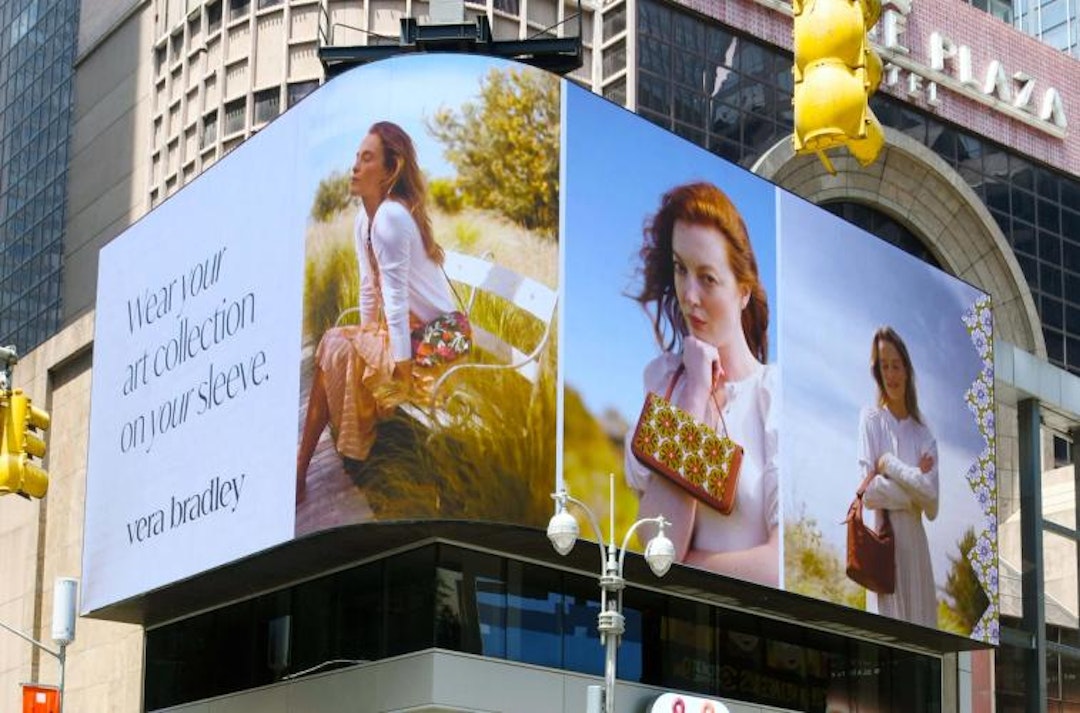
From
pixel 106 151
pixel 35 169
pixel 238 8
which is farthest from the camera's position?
pixel 35 169

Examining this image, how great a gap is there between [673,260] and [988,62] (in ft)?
79.4

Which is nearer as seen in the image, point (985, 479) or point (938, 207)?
point (985, 479)

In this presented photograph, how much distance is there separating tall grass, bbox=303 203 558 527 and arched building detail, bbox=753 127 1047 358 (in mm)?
15996

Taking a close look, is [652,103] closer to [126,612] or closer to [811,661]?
[811,661]

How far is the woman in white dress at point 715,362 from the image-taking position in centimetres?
3884

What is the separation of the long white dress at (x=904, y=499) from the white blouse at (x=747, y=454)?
329 centimetres

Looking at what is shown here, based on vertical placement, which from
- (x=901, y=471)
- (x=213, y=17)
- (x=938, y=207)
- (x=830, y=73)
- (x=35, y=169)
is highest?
(x=35, y=169)

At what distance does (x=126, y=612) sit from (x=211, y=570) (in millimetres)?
5562

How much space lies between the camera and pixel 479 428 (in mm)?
35719

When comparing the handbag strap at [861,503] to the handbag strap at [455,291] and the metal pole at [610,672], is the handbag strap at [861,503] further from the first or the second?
the metal pole at [610,672]

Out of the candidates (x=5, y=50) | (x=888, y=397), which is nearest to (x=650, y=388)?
(x=888, y=397)

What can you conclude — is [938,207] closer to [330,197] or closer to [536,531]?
[330,197]

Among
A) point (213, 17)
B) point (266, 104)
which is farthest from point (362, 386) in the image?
point (213, 17)

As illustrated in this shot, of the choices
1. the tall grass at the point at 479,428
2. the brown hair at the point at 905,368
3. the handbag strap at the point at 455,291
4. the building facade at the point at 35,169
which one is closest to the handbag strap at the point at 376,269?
the handbag strap at the point at 455,291
